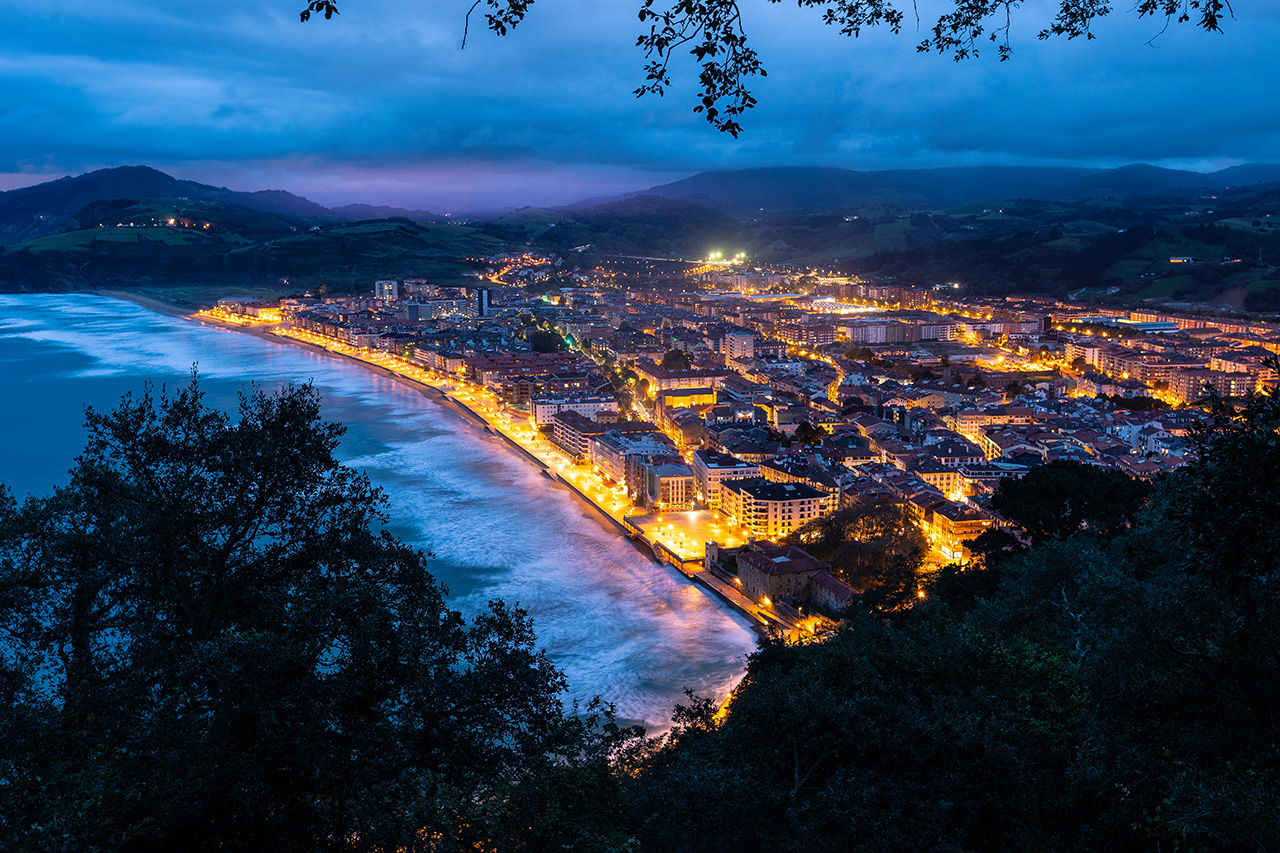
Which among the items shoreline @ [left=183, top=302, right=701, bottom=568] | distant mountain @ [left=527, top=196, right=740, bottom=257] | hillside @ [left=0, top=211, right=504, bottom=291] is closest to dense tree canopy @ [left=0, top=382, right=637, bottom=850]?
shoreline @ [left=183, top=302, right=701, bottom=568]

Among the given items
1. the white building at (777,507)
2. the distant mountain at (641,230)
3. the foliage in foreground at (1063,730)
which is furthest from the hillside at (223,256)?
the foliage in foreground at (1063,730)

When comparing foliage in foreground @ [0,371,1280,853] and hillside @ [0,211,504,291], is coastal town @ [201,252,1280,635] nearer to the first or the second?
foliage in foreground @ [0,371,1280,853]

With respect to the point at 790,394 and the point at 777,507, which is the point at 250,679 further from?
the point at 790,394

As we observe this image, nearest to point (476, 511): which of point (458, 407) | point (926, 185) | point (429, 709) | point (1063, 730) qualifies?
point (458, 407)

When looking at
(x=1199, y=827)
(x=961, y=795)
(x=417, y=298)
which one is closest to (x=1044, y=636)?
(x=961, y=795)

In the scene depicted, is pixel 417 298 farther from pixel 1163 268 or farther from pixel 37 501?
pixel 37 501

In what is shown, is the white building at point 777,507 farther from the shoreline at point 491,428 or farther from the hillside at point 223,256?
the hillside at point 223,256
